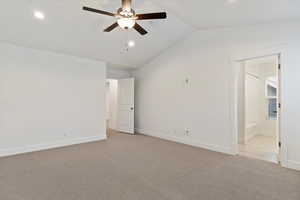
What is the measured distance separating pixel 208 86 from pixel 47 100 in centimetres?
422

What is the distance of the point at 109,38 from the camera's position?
4125mm

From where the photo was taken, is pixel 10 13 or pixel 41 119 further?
pixel 41 119

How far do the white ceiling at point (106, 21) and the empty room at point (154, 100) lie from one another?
2 cm

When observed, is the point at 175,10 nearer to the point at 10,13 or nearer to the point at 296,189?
the point at 10,13

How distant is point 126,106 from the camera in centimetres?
621

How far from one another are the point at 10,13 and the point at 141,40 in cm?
277

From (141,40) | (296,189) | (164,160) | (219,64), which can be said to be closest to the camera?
(296,189)

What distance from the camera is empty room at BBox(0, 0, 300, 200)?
8.14 ft

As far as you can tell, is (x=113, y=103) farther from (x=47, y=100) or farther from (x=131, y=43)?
(x=131, y=43)

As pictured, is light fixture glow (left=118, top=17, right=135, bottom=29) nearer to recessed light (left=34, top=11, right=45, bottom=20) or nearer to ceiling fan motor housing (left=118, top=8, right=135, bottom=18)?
ceiling fan motor housing (left=118, top=8, right=135, bottom=18)

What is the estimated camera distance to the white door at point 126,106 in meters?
6.05

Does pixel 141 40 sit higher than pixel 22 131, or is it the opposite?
pixel 141 40

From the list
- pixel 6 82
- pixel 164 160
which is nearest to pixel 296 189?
pixel 164 160

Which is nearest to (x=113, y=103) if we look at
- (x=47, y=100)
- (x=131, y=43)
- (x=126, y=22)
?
(x=47, y=100)
